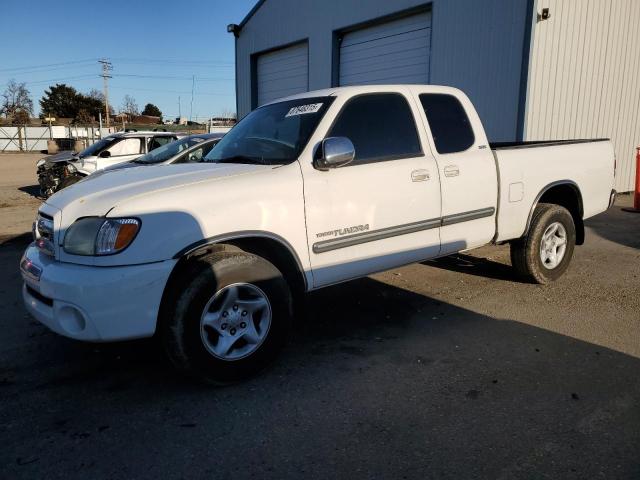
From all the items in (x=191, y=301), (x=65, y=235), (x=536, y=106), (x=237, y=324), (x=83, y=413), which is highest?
(x=536, y=106)

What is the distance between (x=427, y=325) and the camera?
425 cm

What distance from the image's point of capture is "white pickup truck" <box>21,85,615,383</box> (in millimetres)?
2887

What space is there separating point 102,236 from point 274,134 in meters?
1.67

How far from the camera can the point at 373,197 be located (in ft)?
12.3

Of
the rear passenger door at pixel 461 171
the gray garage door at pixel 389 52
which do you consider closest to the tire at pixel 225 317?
the rear passenger door at pixel 461 171

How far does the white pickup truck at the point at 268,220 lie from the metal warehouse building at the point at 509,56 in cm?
565

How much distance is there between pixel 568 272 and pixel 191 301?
15.2 feet

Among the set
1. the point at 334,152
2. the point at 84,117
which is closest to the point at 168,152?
the point at 334,152

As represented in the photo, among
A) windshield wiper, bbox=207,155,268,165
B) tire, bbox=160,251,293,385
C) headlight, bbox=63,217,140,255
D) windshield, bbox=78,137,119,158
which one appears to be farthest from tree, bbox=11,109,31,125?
tire, bbox=160,251,293,385

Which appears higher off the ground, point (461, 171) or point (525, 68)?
point (525, 68)

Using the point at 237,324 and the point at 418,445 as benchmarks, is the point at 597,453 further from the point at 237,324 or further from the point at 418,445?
the point at 237,324

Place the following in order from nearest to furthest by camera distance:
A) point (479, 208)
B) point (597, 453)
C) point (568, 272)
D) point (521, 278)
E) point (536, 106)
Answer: point (597, 453) < point (479, 208) < point (521, 278) < point (568, 272) < point (536, 106)

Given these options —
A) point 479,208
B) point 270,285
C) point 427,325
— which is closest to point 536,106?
point 479,208

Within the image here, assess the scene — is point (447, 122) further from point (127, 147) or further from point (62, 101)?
point (62, 101)
